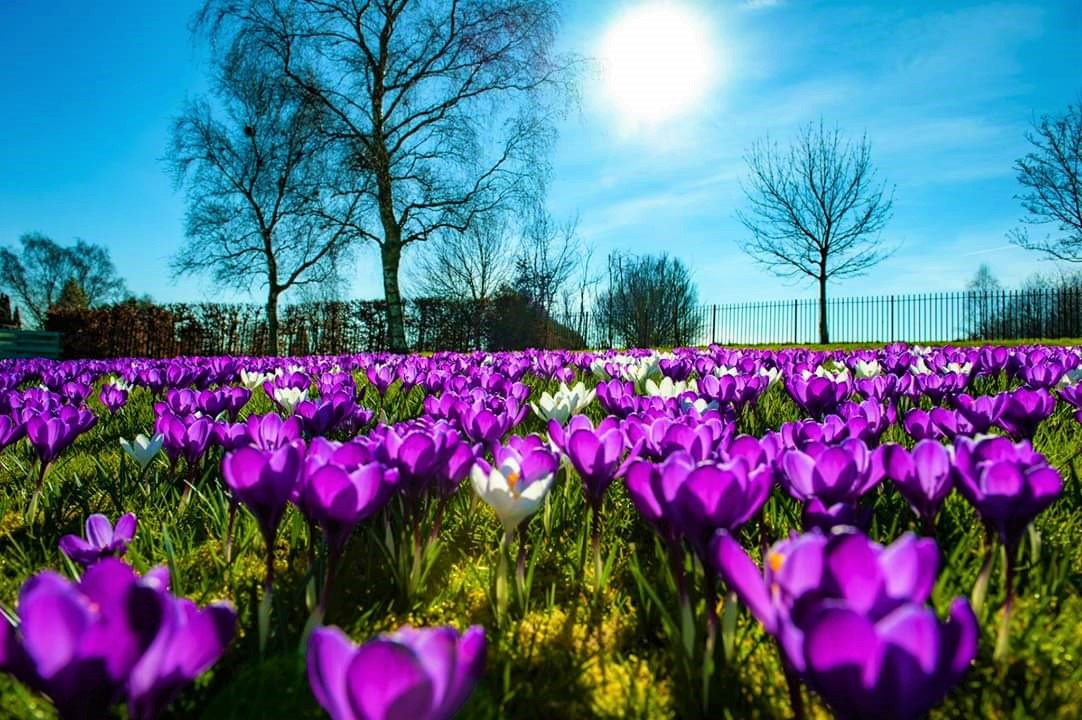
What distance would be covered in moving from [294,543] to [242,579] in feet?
0.43

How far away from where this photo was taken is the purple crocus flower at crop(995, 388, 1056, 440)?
178cm

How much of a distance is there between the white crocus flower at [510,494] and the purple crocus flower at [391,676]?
547mm

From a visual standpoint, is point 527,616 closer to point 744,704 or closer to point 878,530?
point 744,704

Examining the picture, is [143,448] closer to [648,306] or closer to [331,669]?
[331,669]

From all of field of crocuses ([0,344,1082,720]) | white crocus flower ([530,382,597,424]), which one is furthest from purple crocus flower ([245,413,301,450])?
white crocus flower ([530,382,597,424])

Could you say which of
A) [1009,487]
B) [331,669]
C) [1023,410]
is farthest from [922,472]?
[331,669]

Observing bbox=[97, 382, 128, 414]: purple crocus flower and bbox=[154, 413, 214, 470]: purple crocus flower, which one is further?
bbox=[97, 382, 128, 414]: purple crocus flower

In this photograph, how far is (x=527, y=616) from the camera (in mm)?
1265

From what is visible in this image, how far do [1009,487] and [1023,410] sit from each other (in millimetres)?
1042

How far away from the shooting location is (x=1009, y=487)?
981mm

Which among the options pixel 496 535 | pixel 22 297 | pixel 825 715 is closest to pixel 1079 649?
pixel 825 715

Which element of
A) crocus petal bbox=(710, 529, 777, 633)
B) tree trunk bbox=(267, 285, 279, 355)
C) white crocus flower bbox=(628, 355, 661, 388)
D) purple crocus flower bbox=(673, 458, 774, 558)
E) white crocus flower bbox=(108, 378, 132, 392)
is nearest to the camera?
crocus petal bbox=(710, 529, 777, 633)

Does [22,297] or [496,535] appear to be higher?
[22,297]

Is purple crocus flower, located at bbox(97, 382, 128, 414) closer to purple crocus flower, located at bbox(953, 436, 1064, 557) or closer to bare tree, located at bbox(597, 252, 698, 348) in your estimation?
purple crocus flower, located at bbox(953, 436, 1064, 557)
